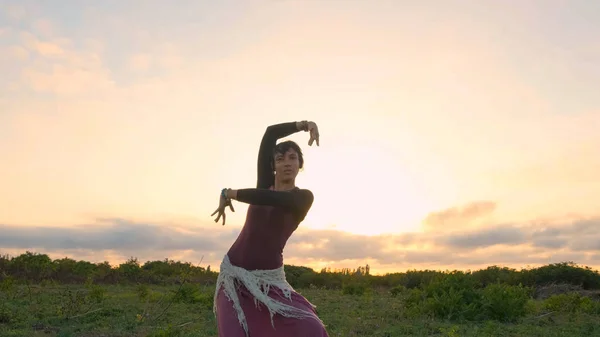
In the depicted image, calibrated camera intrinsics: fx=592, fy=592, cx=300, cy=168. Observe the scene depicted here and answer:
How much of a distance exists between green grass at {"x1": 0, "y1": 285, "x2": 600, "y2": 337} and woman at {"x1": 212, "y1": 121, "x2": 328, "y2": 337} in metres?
3.84

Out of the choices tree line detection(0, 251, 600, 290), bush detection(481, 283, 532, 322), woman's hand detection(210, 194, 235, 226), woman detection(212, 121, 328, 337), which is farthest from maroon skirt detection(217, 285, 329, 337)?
tree line detection(0, 251, 600, 290)

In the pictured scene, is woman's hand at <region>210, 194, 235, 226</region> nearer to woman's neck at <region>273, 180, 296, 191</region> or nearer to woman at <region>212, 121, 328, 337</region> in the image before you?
woman at <region>212, 121, 328, 337</region>

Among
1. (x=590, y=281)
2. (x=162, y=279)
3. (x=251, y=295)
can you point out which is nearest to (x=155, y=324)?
(x=251, y=295)

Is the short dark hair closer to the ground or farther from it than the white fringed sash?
farther from it

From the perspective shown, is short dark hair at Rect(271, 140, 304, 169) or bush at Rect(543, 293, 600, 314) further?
bush at Rect(543, 293, 600, 314)

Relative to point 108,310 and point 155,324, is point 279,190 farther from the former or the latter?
point 108,310

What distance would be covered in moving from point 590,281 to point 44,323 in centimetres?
1853

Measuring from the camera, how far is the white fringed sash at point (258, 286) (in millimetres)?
3738

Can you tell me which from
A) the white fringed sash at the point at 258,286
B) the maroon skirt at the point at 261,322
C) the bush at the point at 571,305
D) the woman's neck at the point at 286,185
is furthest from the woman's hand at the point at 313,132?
the bush at the point at 571,305

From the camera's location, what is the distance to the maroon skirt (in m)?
3.67

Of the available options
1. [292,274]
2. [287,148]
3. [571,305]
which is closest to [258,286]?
[287,148]

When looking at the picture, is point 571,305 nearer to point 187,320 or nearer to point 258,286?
point 187,320

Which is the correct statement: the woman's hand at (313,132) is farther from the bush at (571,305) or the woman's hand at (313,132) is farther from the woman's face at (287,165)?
the bush at (571,305)

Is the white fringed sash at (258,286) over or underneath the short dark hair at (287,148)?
underneath
